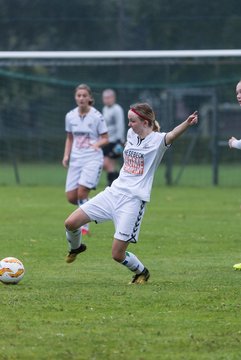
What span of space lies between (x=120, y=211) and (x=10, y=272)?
124 cm

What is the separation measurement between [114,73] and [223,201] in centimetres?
827

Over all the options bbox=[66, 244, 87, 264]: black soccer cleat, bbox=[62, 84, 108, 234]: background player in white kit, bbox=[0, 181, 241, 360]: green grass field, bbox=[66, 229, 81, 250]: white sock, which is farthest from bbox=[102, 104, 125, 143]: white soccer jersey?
bbox=[66, 229, 81, 250]: white sock

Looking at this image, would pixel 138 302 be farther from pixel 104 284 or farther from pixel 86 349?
pixel 86 349

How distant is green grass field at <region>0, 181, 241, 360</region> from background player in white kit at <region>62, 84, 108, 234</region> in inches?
26.9

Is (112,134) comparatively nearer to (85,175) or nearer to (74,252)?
(85,175)

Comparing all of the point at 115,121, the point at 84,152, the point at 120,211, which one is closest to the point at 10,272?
the point at 120,211

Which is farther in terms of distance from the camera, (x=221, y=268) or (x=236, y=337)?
(x=221, y=268)

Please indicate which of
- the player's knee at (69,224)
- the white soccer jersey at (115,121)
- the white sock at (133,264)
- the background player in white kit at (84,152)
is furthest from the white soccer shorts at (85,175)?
the white soccer jersey at (115,121)

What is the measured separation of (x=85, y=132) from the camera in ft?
48.4

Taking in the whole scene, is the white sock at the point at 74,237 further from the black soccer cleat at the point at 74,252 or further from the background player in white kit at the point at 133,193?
the background player in white kit at the point at 133,193

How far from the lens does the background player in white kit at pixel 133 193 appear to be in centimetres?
987

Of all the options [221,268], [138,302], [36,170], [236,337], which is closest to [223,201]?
[36,170]

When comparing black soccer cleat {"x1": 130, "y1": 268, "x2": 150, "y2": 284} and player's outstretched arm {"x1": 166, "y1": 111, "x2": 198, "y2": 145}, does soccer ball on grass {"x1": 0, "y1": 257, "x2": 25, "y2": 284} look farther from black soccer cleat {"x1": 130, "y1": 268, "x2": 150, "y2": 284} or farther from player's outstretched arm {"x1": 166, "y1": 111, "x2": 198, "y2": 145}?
player's outstretched arm {"x1": 166, "y1": 111, "x2": 198, "y2": 145}
